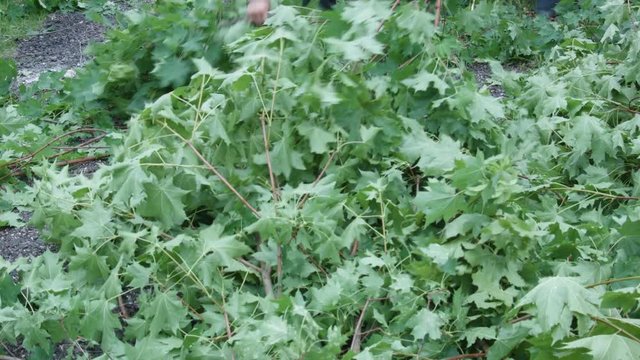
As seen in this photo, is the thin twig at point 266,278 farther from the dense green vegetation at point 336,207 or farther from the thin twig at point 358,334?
the thin twig at point 358,334

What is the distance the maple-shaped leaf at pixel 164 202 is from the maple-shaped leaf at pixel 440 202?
82 cm

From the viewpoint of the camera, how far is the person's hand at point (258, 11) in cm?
378

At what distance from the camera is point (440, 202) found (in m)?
2.69

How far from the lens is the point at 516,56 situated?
18.4 ft

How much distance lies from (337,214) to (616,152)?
4.73 feet

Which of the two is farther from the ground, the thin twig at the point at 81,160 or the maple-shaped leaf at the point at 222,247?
the maple-shaped leaf at the point at 222,247

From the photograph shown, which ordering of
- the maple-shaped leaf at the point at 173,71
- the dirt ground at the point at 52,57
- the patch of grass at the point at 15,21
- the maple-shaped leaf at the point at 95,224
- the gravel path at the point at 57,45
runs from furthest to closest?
the patch of grass at the point at 15,21 < the gravel path at the point at 57,45 < the maple-shaped leaf at the point at 173,71 < the dirt ground at the point at 52,57 < the maple-shaped leaf at the point at 95,224

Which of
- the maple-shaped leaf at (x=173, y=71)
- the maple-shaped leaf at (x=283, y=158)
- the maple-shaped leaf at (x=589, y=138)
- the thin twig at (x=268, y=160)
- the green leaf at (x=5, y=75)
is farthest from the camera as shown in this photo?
the green leaf at (x=5, y=75)

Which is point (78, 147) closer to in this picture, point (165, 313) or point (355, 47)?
point (355, 47)

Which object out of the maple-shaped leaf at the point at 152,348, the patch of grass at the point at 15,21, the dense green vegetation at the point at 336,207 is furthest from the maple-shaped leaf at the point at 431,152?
the patch of grass at the point at 15,21

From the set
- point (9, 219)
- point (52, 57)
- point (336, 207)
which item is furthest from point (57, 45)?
point (336, 207)

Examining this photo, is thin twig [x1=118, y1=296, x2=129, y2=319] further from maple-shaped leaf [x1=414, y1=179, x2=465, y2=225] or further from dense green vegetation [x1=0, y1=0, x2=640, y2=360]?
maple-shaped leaf [x1=414, y1=179, x2=465, y2=225]

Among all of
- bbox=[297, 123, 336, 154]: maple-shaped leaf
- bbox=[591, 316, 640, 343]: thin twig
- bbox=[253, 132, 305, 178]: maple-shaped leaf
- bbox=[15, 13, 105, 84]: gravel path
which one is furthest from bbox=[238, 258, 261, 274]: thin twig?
bbox=[15, 13, 105, 84]: gravel path

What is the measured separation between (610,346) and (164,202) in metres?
1.59
